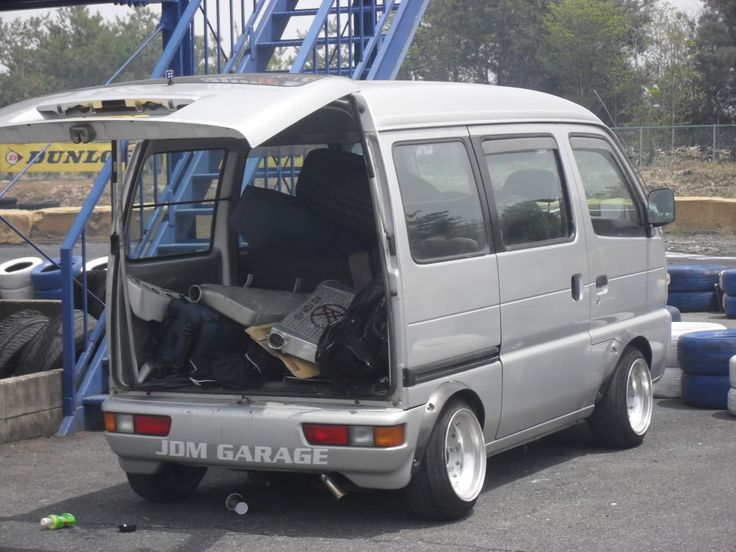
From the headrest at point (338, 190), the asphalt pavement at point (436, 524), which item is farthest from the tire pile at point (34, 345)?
the headrest at point (338, 190)

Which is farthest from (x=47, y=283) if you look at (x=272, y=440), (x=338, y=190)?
(x=272, y=440)

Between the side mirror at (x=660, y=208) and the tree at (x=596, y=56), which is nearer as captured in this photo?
the side mirror at (x=660, y=208)

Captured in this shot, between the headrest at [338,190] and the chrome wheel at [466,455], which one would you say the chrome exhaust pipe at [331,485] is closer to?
the chrome wheel at [466,455]

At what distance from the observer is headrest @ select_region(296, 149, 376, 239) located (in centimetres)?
659

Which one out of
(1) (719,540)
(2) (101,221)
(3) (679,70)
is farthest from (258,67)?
(3) (679,70)

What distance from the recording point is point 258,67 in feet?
40.1

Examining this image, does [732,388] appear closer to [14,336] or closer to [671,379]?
[671,379]

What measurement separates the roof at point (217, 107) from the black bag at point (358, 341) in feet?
2.81

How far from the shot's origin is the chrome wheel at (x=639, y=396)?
763 centimetres

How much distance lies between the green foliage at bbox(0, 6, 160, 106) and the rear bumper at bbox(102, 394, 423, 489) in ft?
177

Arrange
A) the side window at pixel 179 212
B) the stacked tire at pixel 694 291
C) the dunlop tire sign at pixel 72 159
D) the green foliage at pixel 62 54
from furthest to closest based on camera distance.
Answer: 1. the green foliage at pixel 62 54
2. the dunlop tire sign at pixel 72 159
3. the stacked tire at pixel 694 291
4. the side window at pixel 179 212

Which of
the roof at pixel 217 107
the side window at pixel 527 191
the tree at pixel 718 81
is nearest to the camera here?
the roof at pixel 217 107

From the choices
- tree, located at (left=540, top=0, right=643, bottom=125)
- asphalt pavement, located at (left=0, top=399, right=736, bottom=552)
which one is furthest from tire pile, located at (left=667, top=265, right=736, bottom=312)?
tree, located at (left=540, top=0, right=643, bottom=125)

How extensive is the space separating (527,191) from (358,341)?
5.21 feet
